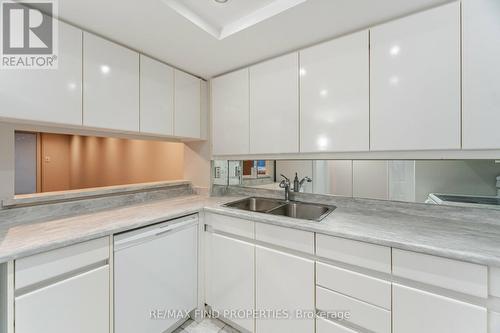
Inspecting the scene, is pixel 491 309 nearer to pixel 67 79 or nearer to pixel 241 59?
pixel 241 59

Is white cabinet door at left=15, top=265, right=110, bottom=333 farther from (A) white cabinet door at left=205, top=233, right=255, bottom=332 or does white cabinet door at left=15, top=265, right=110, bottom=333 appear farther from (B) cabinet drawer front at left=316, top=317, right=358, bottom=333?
(B) cabinet drawer front at left=316, top=317, right=358, bottom=333

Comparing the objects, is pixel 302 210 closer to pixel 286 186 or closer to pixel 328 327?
pixel 286 186

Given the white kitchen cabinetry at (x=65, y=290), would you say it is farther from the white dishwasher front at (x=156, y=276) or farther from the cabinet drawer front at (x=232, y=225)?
the cabinet drawer front at (x=232, y=225)

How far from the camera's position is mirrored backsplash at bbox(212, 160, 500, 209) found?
132 cm

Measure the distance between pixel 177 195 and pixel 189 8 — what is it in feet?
5.59

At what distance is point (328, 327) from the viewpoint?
1.19 m

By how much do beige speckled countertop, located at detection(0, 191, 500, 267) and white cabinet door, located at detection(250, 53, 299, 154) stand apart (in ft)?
2.09

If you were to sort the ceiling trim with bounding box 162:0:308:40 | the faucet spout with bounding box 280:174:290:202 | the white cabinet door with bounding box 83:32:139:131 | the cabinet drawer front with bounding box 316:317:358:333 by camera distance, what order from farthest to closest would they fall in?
the faucet spout with bounding box 280:174:290:202, the white cabinet door with bounding box 83:32:139:131, the ceiling trim with bounding box 162:0:308:40, the cabinet drawer front with bounding box 316:317:358:333

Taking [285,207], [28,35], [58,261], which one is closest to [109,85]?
[28,35]

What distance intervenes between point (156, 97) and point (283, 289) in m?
1.79

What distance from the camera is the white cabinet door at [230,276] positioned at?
1504mm

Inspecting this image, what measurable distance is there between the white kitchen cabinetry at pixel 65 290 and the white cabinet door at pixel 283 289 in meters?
0.93

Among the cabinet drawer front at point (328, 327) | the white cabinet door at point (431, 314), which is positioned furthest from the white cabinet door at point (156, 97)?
the white cabinet door at point (431, 314)

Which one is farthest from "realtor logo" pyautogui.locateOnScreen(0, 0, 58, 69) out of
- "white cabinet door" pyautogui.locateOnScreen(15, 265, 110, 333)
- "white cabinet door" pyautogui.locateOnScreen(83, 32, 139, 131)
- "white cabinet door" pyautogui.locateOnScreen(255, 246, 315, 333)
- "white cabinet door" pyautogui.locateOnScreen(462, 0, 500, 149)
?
"white cabinet door" pyautogui.locateOnScreen(462, 0, 500, 149)
